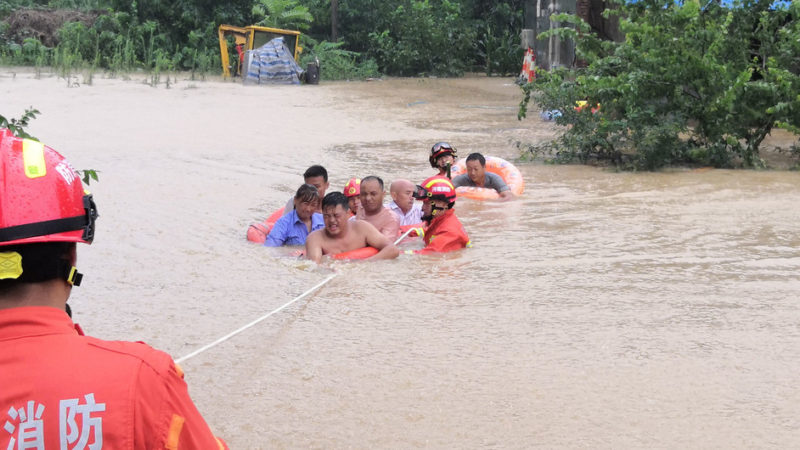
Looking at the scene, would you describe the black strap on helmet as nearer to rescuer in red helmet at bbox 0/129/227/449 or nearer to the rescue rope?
rescuer in red helmet at bbox 0/129/227/449

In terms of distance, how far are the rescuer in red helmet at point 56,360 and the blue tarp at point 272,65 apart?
72.3 feet

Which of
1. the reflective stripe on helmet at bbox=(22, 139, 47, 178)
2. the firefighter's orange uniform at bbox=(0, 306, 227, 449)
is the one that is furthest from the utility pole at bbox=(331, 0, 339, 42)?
the firefighter's orange uniform at bbox=(0, 306, 227, 449)

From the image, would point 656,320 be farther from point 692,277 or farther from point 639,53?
point 639,53

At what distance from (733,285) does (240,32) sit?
20093 millimetres

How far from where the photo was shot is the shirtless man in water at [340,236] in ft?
25.4

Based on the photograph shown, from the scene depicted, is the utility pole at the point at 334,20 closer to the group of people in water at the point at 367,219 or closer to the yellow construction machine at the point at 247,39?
the yellow construction machine at the point at 247,39

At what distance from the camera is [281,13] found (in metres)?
26.4

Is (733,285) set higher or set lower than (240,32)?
lower

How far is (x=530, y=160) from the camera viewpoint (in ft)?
44.5

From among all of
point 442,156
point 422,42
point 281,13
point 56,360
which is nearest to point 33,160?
point 56,360

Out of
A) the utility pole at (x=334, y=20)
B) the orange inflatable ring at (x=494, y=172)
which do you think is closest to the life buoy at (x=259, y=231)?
the orange inflatable ring at (x=494, y=172)

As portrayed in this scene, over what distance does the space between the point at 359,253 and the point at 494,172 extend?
11.6ft

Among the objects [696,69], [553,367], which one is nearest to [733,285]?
[553,367]

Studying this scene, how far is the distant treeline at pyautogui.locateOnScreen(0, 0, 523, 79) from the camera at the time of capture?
25.8 meters
